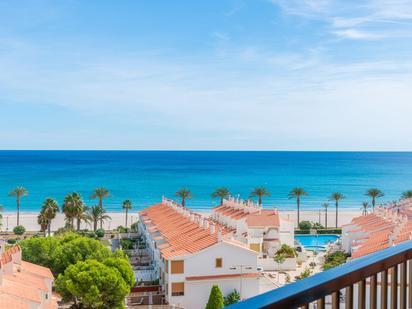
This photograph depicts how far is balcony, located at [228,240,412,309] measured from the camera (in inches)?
69.9

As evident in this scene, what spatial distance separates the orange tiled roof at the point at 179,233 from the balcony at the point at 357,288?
81.5ft

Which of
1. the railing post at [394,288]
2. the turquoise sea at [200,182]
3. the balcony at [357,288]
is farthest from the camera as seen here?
the turquoise sea at [200,182]

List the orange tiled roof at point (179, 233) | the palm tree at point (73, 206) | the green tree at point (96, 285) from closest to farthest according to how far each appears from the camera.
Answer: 1. the green tree at point (96, 285)
2. the orange tiled roof at point (179, 233)
3. the palm tree at point (73, 206)

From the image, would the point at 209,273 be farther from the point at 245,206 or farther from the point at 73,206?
the point at 73,206

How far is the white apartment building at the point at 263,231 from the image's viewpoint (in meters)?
37.1

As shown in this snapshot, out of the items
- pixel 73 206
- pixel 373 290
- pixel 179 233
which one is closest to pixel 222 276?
pixel 179 233

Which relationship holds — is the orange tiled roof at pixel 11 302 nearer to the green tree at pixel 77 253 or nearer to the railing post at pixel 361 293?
the green tree at pixel 77 253

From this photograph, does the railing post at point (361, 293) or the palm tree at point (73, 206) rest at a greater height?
the railing post at point (361, 293)

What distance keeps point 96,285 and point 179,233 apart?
11912 mm

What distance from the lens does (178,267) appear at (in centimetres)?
2669

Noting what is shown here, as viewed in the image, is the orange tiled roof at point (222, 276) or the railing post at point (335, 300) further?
the orange tiled roof at point (222, 276)

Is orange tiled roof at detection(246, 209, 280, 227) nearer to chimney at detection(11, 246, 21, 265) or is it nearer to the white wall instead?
the white wall

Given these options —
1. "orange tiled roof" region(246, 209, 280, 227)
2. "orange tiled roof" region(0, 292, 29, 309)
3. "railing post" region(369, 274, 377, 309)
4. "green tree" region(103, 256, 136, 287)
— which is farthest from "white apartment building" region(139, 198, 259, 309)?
"railing post" region(369, 274, 377, 309)

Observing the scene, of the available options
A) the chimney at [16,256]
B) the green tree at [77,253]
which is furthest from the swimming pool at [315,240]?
the chimney at [16,256]
